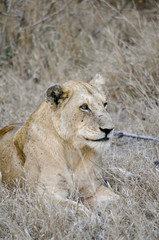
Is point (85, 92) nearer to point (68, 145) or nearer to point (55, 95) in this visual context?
point (55, 95)

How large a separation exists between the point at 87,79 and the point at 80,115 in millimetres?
3273

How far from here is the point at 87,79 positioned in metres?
6.89

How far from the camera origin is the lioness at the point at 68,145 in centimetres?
365

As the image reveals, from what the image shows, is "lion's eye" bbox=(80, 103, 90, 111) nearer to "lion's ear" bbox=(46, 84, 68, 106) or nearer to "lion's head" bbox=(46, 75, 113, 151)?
"lion's head" bbox=(46, 75, 113, 151)

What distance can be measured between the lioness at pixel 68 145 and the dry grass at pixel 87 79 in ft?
0.71

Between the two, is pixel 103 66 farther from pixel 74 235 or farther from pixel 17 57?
pixel 74 235

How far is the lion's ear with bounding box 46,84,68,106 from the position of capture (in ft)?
12.2

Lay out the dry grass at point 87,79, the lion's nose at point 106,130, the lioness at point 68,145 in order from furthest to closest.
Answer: the lioness at point 68,145 → the lion's nose at point 106,130 → the dry grass at point 87,79

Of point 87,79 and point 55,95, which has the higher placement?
point 55,95

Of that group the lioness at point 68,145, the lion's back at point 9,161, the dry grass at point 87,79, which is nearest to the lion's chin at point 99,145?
the lioness at point 68,145

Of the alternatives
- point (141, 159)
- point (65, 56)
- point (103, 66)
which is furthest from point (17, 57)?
point (141, 159)

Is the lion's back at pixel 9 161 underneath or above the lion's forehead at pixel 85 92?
underneath

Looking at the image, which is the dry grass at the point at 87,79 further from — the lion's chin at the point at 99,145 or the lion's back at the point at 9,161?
the lion's chin at the point at 99,145

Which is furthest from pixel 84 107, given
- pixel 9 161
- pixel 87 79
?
pixel 87 79
